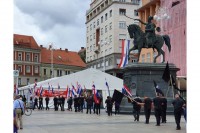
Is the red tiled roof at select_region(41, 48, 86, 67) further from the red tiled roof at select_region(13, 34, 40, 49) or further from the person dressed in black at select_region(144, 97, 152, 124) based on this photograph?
the person dressed in black at select_region(144, 97, 152, 124)

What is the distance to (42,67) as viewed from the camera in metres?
101

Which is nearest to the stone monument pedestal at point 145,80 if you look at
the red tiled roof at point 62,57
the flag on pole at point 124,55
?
the flag on pole at point 124,55

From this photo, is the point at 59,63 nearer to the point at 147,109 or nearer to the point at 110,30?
the point at 110,30

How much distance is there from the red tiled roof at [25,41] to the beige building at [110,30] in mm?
17625

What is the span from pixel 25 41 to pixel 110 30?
29394mm

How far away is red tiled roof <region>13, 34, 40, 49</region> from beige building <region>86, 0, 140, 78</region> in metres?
17.6

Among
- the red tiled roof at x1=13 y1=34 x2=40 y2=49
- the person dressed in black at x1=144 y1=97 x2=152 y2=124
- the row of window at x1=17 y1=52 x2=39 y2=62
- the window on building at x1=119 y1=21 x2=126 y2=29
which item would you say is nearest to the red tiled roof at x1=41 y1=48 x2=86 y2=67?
the row of window at x1=17 y1=52 x2=39 y2=62

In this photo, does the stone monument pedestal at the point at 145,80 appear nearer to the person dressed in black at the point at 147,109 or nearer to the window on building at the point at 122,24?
the person dressed in black at the point at 147,109

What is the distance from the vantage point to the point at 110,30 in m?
79.5

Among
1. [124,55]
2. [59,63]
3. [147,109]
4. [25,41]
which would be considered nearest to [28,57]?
[25,41]

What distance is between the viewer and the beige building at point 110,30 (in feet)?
256
